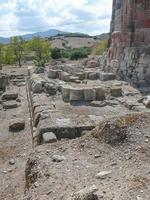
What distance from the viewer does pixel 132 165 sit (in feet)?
21.8

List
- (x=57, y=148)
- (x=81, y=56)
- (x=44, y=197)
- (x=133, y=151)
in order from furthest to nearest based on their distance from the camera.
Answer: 1. (x=81, y=56)
2. (x=57, y=148)
3. (x=133, y=151)
4. (x=44, y=197)

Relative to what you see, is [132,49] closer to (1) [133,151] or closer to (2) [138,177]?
(1) [133,151]

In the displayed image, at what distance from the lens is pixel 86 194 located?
219 inches

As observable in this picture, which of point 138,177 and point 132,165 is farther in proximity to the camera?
point 132,165

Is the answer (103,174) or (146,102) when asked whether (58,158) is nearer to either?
(103,174)

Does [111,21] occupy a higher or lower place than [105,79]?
higher

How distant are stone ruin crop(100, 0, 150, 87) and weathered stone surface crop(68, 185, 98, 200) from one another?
38.1ft

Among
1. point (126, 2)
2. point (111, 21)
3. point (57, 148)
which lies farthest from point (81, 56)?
point (57, 148)

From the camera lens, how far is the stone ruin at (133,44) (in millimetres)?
17328

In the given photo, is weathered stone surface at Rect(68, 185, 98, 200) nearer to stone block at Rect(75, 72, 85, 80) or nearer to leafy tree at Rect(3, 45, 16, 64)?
stone block at Rect(75, 72, 85, 80)

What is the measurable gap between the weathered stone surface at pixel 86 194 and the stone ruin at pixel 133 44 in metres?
11.6

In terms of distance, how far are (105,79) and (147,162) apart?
479 inches

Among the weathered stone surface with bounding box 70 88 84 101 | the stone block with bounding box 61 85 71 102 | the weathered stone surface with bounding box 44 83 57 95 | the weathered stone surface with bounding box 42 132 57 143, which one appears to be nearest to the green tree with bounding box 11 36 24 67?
the weathered stone surface with bounding box 44 83 57 95

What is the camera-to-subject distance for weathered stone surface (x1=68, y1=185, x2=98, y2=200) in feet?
18.0
